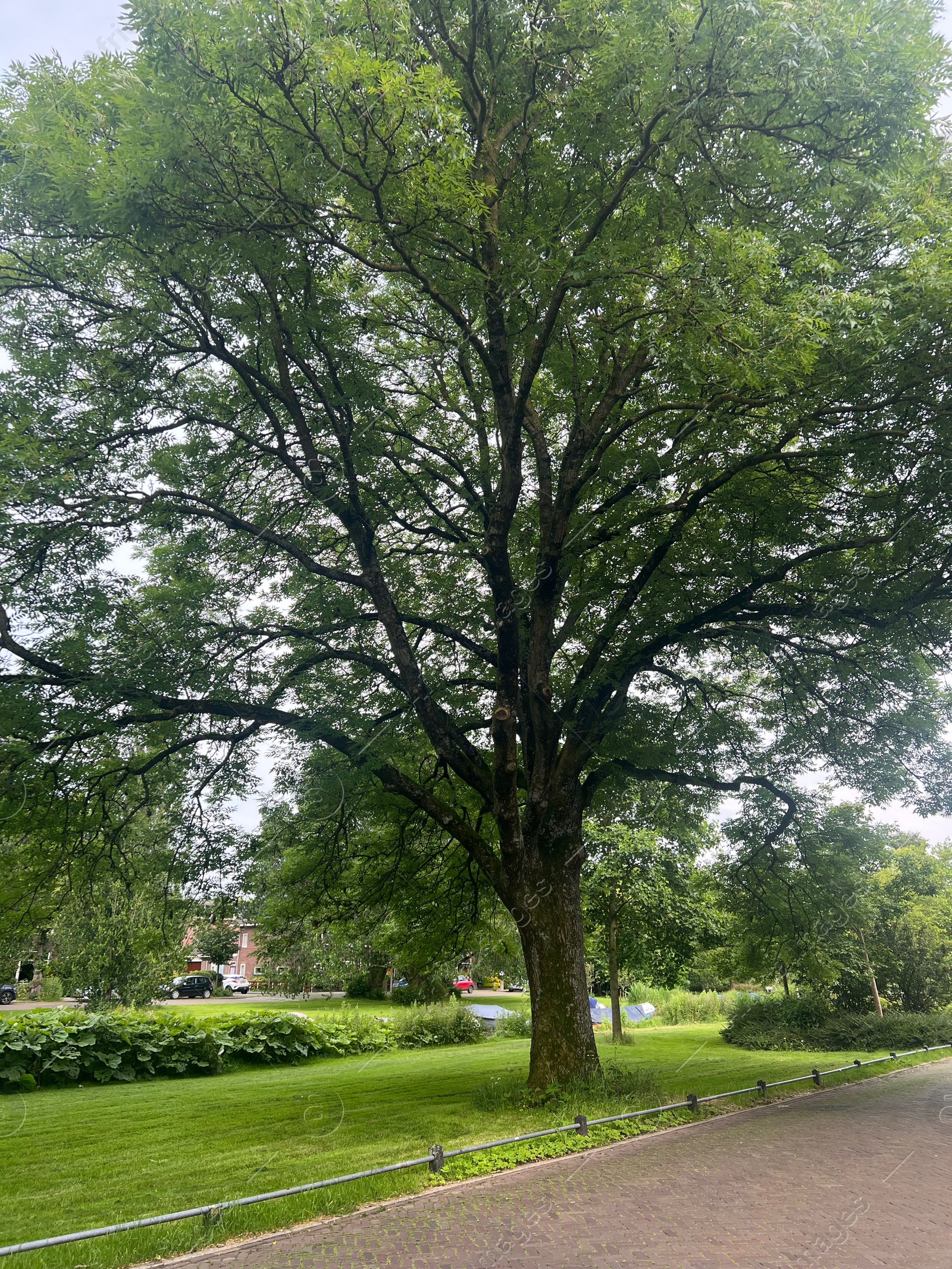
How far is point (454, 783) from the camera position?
13.6m

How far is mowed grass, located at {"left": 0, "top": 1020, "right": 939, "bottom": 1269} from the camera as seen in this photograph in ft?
18.2

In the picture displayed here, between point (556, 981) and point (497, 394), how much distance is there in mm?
7787

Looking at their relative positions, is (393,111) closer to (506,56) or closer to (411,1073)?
(506,56)

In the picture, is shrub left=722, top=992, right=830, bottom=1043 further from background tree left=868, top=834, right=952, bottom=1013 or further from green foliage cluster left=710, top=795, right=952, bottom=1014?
background tree left=868, top=834, right=952, bottom=1013

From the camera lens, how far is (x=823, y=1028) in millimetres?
21297

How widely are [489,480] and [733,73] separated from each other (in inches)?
238

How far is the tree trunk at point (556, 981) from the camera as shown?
976 cm

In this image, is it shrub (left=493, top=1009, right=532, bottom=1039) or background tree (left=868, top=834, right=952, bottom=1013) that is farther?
→ shrub (left=493, top=1009, right=532, bottom=1039)

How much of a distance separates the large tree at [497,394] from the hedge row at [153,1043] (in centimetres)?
701

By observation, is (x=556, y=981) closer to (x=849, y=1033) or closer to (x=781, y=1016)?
(x=849, y=1033)

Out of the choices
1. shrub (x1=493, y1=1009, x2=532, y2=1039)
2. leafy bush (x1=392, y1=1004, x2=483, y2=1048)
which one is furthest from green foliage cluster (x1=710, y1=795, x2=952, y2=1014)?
leafy bush (x1=392, y1=1004, x2=483, y2=1048)

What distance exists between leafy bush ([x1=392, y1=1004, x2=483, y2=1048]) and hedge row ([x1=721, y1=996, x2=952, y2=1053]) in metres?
8.08

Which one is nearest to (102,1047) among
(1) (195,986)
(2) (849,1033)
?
(2) (849,1033)

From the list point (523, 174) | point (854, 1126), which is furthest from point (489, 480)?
point (854, 1126)
